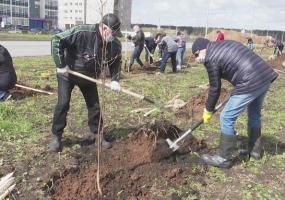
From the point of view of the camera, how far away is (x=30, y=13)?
8956 centimetres

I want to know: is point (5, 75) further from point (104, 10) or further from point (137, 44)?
point (137, 44)

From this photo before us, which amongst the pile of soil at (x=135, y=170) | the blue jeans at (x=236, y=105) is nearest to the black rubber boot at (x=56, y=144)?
the pile of soil at (x=135, y=170)

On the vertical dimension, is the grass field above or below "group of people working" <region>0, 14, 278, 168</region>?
below

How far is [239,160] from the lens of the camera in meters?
5.36

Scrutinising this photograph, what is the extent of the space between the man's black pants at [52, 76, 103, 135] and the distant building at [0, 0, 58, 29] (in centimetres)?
7647

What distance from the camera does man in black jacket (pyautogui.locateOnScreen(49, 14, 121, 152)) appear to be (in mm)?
4656

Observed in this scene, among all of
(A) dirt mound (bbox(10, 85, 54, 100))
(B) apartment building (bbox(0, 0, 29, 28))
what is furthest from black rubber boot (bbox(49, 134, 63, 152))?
(B) apartment building (bbox(0, 0, 29, 28))

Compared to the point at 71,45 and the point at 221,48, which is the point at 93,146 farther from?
the point at 221,48

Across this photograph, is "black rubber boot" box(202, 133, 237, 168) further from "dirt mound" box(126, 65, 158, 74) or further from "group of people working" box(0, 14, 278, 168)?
"dirt mound" box(126, 65, 158, 74)

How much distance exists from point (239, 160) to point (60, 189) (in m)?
2.46

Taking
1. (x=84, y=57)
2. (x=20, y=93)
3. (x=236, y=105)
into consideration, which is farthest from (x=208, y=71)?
(x=20, y=93)

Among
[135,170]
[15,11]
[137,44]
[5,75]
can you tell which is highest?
[15,11]

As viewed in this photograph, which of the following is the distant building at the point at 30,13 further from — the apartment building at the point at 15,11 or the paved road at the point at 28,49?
the paved road at the point at 28,49

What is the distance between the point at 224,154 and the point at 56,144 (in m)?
2.18
